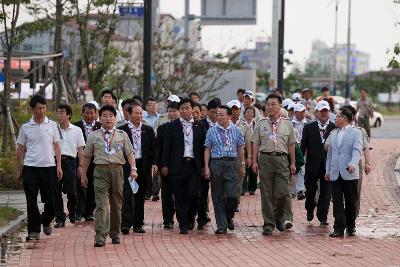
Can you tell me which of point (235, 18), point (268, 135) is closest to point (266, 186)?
point (268, 135)

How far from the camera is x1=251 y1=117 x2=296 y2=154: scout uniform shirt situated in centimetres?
1666

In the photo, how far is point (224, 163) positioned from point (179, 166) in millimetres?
642

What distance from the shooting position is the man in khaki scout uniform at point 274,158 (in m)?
16.6

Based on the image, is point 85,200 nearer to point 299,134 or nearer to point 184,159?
point 184,159

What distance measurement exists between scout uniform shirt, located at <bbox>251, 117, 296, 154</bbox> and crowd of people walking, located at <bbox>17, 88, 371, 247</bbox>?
0.01 meters

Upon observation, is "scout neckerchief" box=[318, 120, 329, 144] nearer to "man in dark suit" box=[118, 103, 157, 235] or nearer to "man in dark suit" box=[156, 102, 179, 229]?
"man in dark suit" box=[156, 102, 179, 229]

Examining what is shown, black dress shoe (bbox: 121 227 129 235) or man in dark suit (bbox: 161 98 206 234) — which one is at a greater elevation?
man in dark suit (bbox: 161 98 206 234)

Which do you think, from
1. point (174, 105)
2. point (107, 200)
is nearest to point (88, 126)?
point (174, 105)

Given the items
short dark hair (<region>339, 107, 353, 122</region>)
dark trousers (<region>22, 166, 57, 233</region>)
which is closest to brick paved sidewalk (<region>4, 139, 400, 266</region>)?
dark trousers (<region>22, 166, 57, 233</region>)

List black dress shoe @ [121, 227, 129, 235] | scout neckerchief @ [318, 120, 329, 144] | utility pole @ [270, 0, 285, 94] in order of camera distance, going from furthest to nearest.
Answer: utility pole @ [270, 0, 285, 94] → scout neckerchief @ [318, 120, 329, 144] → black dress shoe @ [121, 227, 129, 235]

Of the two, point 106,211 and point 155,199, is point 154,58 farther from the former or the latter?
point 106,211

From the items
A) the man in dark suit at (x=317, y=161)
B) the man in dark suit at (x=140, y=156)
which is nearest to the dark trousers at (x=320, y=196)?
the man in dark suit at (x=317, y=161)

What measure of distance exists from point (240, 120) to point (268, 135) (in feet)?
11.9

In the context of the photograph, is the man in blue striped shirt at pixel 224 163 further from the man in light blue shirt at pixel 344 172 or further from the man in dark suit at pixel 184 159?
the man in light blue shirt at pixel 344 172
